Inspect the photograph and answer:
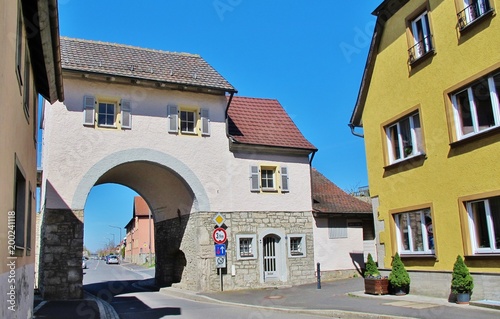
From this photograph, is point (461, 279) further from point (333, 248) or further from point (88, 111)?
point (88, 111)

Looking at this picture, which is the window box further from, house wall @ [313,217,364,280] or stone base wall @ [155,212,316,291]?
house wall @ [313,217,364,280]

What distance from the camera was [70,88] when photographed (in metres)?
17.8

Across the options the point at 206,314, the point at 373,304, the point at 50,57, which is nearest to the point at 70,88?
the point at 50,57

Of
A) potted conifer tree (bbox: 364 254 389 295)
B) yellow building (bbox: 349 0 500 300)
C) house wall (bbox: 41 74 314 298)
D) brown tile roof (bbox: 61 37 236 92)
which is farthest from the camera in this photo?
brown tile roof (bbox: 61 37 236 92)

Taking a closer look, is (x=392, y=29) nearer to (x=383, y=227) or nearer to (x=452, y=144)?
(x=452, y=144)

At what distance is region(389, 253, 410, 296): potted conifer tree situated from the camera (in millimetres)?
13281

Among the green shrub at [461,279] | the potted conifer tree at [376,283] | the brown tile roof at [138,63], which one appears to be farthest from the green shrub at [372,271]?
the brown tile roof at [138,63]

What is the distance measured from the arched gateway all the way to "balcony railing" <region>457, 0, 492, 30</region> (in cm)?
1040

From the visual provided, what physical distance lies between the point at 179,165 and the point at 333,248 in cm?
818

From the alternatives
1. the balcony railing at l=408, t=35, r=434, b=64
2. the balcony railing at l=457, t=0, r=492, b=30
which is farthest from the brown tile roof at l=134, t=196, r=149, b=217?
the balcony railing at l=457, t=0, r=492, b=30

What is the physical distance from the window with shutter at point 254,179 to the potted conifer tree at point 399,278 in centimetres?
818

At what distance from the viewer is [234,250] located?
19.7 metres

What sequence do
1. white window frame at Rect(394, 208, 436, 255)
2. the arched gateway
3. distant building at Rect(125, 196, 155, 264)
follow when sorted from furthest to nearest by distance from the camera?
distant building at Rect(125, 196, 155, 264), the arched gateway, white window frame at Rect(394, 208, 436, 255)

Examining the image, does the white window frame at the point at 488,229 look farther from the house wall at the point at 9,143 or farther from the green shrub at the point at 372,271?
the house wall at the point at 9,143
